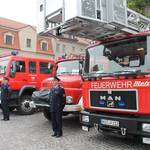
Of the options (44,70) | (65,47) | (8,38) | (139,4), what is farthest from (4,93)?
(65,47)

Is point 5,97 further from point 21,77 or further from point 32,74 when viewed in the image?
point 32,74

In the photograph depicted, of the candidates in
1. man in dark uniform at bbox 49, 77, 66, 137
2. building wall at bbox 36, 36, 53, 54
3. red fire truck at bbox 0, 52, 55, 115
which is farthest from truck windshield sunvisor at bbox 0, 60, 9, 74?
building wall at bbox 36, 36, 53, 54

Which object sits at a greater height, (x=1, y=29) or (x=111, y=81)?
(x=1, y=29)

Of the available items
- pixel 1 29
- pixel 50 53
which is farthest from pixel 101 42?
pixel 50 53

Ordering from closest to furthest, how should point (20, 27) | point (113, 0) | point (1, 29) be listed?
1. point (113, 0)
2. point (1, 29)
3. point (20, 27)

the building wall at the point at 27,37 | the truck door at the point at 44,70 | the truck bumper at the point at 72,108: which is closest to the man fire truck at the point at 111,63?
the truck bumper at the point at 72,108

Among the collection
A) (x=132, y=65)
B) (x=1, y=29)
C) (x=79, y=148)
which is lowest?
(x=79, y=148)

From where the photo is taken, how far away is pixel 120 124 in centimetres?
643

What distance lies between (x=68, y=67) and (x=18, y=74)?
2.93 m

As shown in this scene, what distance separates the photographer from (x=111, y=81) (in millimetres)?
6645

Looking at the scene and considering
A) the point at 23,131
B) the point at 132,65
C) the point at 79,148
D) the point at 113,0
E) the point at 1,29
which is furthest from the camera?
the point at 1,29

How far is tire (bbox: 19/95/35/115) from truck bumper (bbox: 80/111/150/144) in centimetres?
518

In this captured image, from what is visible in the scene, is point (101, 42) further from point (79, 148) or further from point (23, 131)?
point (23, 131)

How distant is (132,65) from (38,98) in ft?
12.3
